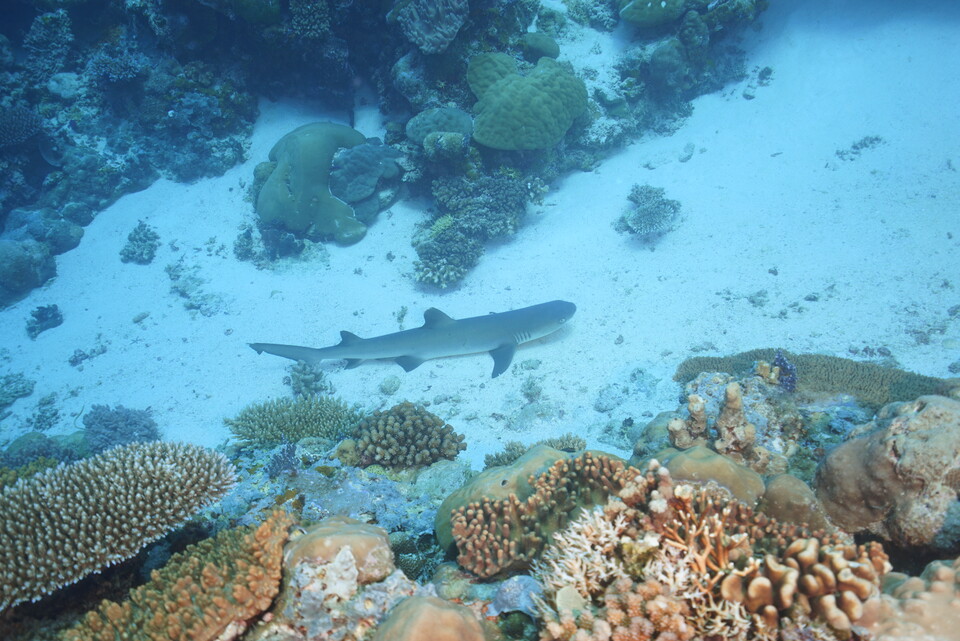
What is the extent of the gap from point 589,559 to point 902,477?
2178 mm

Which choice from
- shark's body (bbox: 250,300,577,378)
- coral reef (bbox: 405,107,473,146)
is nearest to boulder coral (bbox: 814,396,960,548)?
shark's body (bbox: 250,300,577,378)

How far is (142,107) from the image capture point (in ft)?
48.1

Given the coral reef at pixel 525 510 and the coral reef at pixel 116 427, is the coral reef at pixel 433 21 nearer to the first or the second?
the coral reef at pixel 116 427

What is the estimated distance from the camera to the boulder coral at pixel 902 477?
2.87 m

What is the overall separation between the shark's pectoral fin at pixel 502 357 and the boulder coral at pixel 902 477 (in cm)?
523

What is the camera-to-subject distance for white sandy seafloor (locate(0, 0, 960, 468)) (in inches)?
320

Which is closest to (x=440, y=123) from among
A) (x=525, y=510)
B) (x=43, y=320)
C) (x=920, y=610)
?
(x=525, y=510)

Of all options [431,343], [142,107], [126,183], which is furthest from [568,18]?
[126,183]

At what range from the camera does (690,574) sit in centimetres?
229

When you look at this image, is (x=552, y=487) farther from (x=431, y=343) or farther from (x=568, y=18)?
(x=568, y=18)

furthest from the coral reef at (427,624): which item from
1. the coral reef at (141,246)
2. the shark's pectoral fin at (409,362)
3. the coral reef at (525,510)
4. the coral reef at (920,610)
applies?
the coral reef at (141,246)

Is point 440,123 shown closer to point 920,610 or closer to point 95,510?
point 95,510

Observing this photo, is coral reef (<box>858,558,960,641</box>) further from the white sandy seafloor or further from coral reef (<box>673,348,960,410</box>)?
the white sandy seafloor

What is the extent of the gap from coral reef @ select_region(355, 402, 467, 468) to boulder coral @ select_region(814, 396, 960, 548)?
3.88m
